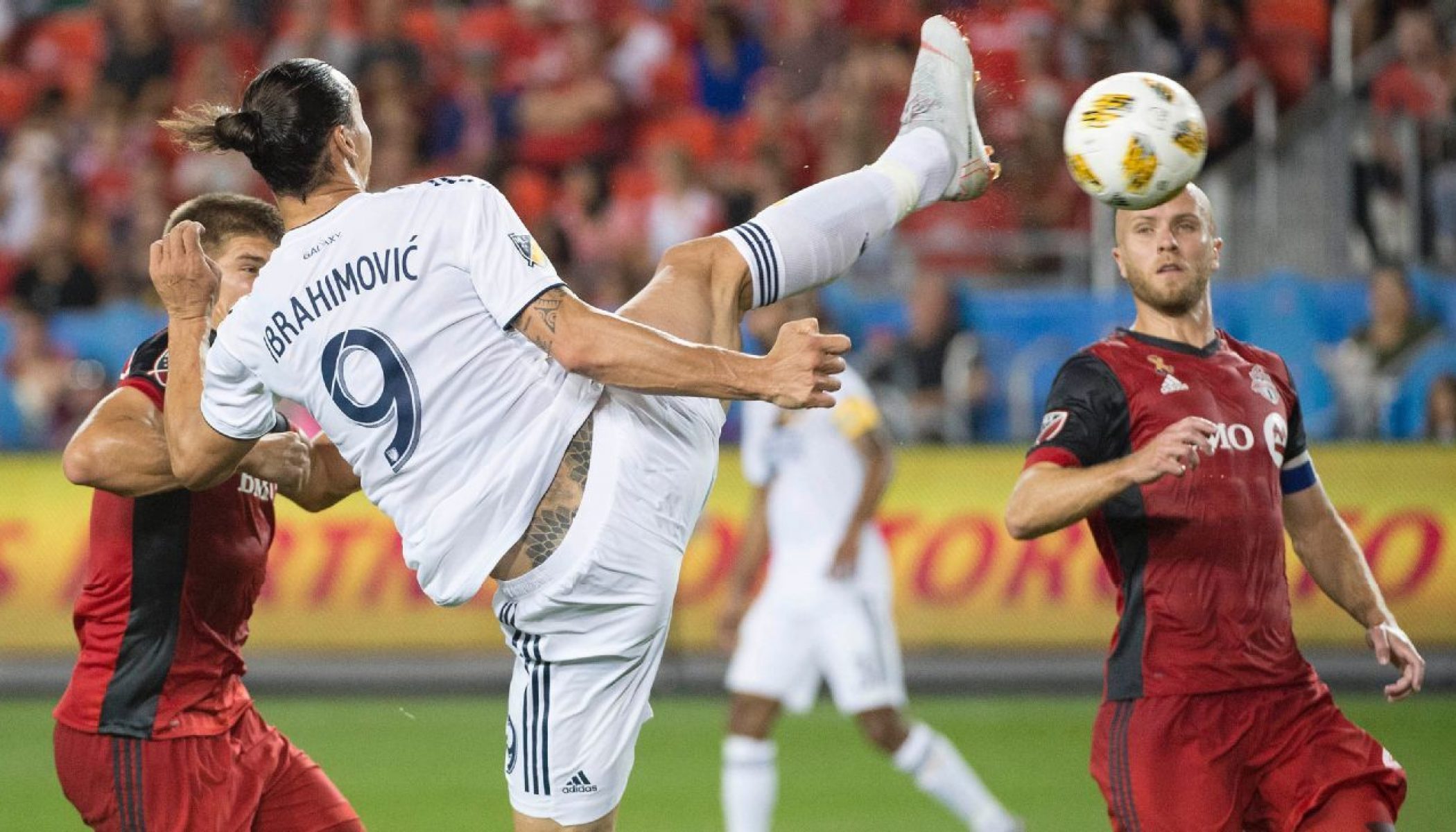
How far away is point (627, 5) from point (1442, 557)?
8.46m

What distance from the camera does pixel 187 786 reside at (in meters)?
4.55

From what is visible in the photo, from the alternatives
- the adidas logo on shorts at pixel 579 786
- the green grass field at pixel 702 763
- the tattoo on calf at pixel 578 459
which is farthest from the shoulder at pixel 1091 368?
the green grass field at pixel 702 763

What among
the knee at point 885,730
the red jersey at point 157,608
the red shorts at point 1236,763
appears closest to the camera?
the red shorts at point 1236,763

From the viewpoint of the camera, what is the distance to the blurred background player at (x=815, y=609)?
7762 millimetres

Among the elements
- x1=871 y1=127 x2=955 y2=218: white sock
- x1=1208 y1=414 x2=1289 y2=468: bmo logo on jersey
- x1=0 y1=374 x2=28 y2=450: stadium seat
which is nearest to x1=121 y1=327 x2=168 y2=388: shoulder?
x1=871 y1=127 x2=955 y2=218: white sock

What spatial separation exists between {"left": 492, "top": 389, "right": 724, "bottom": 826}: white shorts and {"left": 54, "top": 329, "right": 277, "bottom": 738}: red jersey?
0.88 meters

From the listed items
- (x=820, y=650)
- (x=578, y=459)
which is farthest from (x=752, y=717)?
(x=578, y=459)

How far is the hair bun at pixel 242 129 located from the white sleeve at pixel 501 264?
54 centimetres

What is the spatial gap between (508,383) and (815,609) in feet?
14.7

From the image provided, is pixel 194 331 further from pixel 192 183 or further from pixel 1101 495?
pixel 192 183

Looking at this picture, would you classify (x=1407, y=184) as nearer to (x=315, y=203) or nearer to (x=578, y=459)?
(x=578, y=459)

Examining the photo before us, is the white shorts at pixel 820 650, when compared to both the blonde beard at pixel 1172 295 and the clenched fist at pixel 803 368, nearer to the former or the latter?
the blonde beard at pixel 1172 295

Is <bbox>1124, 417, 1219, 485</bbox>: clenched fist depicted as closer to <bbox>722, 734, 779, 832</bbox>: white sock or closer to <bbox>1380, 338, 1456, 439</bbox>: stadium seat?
<bbox>722, 734, 779, 832</bbox>: white sock

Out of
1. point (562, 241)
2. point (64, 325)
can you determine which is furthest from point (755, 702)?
point (64, 325)
